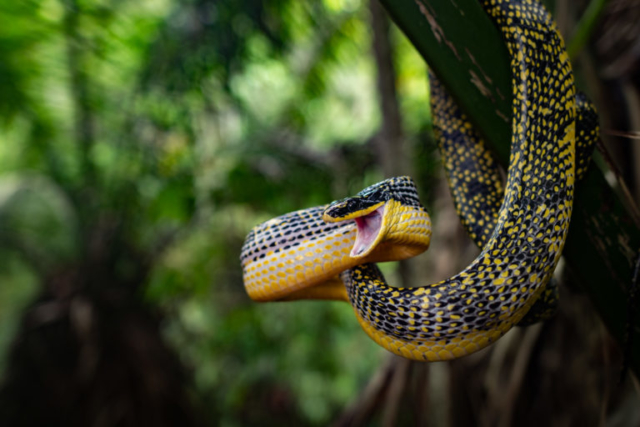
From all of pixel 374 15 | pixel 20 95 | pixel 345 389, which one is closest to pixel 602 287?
pixel 374 15

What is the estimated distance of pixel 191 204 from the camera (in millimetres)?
2236

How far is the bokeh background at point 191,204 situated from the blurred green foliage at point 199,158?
0.04 ft

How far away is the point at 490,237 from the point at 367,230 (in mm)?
161

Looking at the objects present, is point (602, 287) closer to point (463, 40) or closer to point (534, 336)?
point (463, 40)

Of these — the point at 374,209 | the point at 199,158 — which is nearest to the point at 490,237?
the point at 374,209

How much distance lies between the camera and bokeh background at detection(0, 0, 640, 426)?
1975 mm

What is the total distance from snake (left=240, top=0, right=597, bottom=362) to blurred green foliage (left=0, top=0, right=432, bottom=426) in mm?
1592

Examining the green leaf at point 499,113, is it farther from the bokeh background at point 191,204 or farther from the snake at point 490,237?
the bokeh background at point 191,204

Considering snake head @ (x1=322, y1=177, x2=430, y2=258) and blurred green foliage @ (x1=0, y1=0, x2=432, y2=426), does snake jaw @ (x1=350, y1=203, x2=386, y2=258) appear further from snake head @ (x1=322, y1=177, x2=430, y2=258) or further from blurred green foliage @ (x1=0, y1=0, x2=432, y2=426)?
blurred green foliage @ (x1=0, y1=0, x2=432, y2=426)

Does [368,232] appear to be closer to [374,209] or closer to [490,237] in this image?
[374,209]

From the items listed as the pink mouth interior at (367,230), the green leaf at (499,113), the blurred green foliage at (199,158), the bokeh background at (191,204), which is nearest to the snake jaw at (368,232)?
the pink mouth interior at (367,230)

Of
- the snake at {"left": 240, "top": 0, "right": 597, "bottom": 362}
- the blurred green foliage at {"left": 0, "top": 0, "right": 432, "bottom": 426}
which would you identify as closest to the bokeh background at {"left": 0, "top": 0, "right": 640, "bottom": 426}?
the blurred green foliage at {"left": 0, "top": 0, "right": 432, "bottom": 426}

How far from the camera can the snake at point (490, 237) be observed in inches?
21.0

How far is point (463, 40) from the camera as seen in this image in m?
0.58
